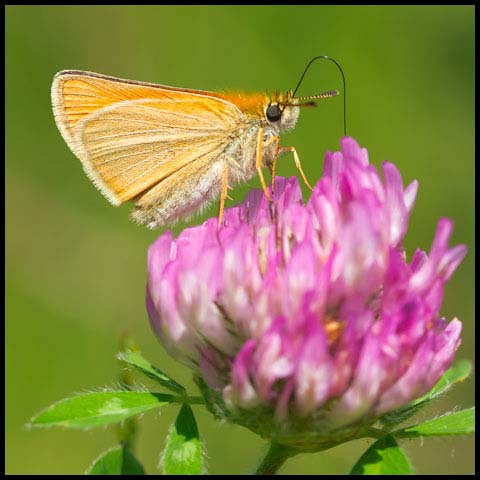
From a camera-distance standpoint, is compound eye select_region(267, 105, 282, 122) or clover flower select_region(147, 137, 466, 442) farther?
compound eye select_region(267, 105, 282, 122)

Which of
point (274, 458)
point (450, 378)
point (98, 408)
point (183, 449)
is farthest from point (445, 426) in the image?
point (98, 408)

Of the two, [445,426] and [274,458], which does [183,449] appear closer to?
[274,458]

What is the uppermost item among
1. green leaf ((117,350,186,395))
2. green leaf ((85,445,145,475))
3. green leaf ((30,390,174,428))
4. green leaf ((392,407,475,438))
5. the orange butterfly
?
the orange butterfly

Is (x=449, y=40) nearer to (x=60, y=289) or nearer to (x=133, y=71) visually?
(x=133, y=71)

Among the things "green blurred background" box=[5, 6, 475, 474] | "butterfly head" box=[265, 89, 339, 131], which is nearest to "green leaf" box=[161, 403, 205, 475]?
"butterfly head" box=[265, 89, 339, 131]

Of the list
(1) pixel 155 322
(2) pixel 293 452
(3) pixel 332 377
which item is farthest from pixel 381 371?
(1) pixel 155 322

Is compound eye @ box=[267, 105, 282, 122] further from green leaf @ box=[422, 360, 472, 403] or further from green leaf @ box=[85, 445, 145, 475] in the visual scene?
green leaf @ box=[85, 445, 145, 475]
